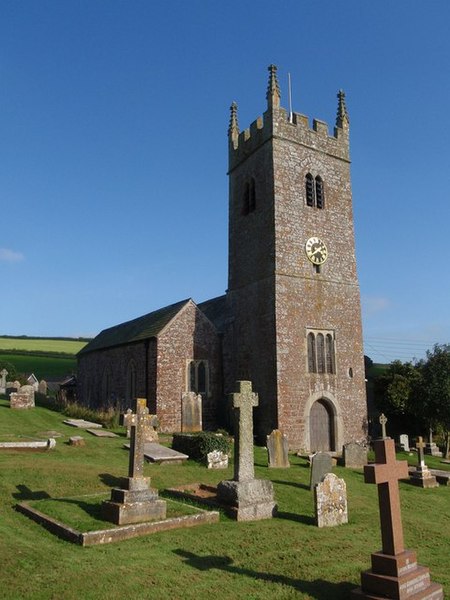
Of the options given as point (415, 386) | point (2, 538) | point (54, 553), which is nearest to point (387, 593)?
point (54, 553)

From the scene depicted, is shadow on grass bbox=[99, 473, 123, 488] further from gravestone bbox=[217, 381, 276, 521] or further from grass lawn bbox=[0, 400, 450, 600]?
gravestone bbox=[217, 381, 276, 521]

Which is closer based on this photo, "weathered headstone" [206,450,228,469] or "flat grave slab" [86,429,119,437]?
"weathered headstone" [206,450,228,469]

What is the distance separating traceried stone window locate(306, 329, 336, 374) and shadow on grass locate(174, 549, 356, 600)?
16.3 meters

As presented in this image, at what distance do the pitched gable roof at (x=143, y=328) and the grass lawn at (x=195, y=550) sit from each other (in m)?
11.7

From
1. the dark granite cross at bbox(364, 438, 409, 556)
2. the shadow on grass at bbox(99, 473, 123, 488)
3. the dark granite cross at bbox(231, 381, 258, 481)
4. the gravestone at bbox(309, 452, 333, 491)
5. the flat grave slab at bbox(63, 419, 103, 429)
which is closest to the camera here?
the dark granite cross at bbox(364, 438, 409, 556)

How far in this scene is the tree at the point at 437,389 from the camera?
86.6ft

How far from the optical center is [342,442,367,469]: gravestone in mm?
18078

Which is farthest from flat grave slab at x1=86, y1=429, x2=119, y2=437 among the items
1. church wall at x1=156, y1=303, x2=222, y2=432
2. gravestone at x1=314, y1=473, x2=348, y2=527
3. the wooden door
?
gravestone at x1=314, y1=473, x2=348, y2=527

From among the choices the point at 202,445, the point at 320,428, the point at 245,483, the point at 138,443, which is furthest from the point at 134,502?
the point at 320,428

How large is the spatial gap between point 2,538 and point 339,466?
509 inches

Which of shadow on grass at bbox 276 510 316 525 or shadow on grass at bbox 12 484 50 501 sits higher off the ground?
shadow on grass at bbox 12 484 50 501

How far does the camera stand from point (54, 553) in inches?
296

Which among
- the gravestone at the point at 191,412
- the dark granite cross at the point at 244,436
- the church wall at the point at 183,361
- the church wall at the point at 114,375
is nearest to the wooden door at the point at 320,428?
Result: the church wall at the point at 183,361

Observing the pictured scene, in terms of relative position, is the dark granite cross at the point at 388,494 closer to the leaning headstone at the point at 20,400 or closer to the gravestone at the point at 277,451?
the gravestone at the point at 277,451
